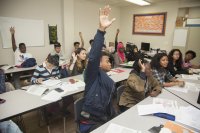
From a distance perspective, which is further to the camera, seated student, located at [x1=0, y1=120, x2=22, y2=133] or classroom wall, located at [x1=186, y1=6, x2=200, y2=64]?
classroom wall, located at [x1=186, y1=6, x2=200, y2=64]

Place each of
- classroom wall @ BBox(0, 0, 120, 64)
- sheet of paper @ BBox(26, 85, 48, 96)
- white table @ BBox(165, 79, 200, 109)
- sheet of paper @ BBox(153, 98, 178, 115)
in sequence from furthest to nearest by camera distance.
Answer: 1. classroom wall @ BBox(0, 0, 120, 64)
2. sheet of paper @ BBox(26, 85, 48, 96)
3. white table @ BBox(165, 79, 200, 109)
4. sheet of paper @ BBox(153, 98, 178, 115)

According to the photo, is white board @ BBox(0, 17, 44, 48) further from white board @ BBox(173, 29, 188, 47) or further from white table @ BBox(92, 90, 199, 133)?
white board @ BBox(173, 29, 188, 47)

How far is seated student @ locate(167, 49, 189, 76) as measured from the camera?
3.50 meters

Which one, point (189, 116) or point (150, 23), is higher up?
point (150, 23)

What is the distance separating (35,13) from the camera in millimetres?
4855

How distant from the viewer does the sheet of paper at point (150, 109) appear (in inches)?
64.7

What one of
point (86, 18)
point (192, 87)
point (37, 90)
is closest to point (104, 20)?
point (37, 90)

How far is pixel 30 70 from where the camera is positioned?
3.92 meters

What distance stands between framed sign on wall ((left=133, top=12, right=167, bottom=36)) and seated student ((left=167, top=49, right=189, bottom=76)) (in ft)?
9.48

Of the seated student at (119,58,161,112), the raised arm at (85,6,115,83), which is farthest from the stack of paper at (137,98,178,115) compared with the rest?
the raised arm at (85,6,115,83)

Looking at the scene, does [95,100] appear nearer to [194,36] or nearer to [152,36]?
[194,36]

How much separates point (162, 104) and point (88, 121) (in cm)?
90

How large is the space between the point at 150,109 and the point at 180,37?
508cm

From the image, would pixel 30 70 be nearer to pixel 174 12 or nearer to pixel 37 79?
pixel 37 79
